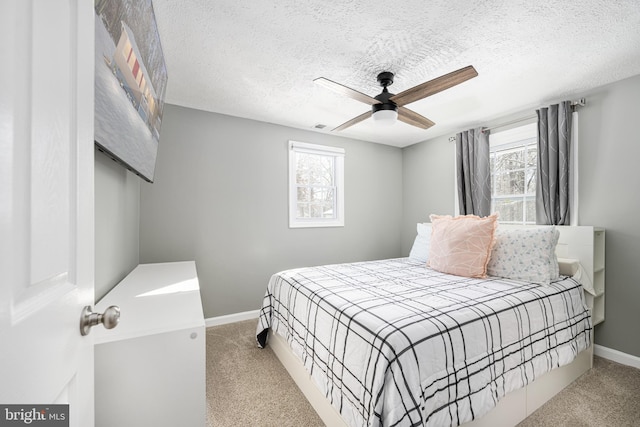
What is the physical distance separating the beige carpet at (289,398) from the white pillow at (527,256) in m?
0.80

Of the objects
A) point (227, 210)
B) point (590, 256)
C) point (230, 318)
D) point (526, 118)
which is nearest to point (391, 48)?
point (526, 118)

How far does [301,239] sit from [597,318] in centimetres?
306

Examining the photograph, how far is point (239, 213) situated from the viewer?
3133 millimetres

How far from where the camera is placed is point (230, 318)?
3043mm

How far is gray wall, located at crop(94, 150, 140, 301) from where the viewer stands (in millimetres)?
1428

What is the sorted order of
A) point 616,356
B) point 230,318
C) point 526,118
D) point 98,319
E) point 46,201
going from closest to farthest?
point 46,201 < point 98,319 < point 616,356 < point 526,118 < point 230,318

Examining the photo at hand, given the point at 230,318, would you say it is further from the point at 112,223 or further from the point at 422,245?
the point at 422,245

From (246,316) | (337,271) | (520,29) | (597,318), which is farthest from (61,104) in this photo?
(597,318)

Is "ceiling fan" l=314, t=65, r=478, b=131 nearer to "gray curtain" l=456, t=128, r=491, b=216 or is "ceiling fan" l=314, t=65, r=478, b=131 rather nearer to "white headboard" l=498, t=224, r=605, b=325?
"gray curtain" l=456, t=128, r=491, b=216

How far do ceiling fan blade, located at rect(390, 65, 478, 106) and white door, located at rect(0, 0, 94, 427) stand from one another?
180cm

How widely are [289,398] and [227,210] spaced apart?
2.04 m

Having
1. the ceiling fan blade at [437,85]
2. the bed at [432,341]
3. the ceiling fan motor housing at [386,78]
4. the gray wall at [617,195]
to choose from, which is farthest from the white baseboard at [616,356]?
the ceiling fan motor housing at [386,78]

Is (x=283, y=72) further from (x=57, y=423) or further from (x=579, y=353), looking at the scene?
(x=579, y=353)

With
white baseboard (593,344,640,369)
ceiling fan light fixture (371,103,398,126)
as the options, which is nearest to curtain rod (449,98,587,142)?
ceiling fan light fixture (371,103,398,126)
